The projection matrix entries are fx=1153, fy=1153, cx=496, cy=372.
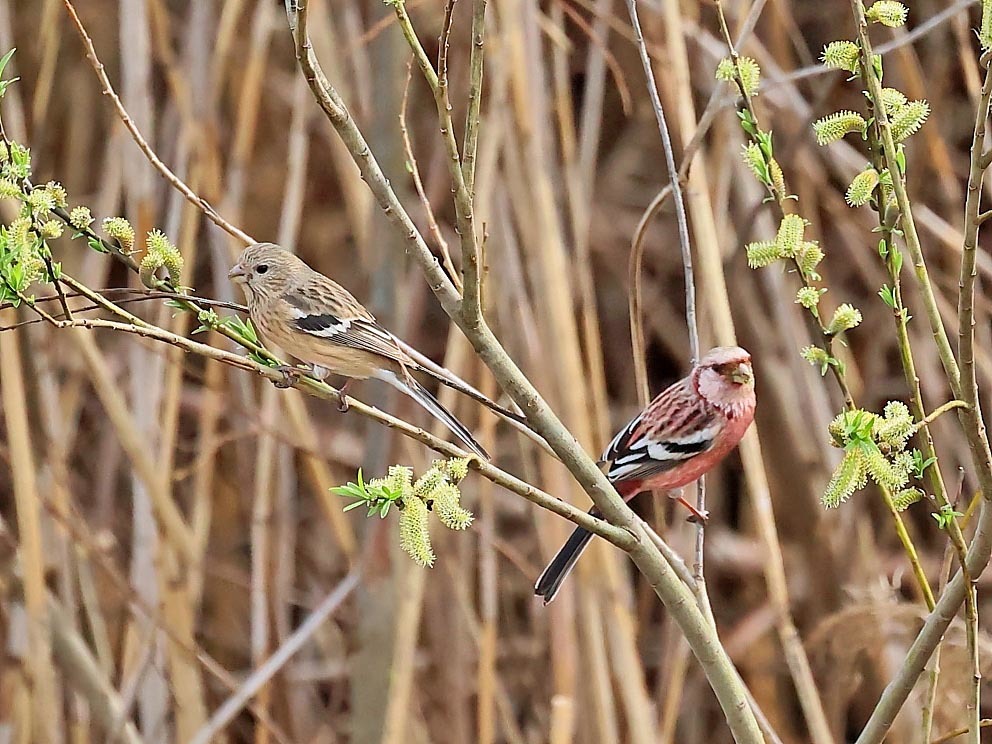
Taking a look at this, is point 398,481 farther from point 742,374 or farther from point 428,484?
point 742,374

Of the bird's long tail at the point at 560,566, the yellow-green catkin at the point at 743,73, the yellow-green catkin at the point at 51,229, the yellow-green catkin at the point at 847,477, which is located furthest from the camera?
the bird's long tail at the point at 560,566

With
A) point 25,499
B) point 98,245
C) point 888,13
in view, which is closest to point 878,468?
point 888,13

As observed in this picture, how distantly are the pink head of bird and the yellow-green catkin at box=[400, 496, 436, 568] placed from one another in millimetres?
611

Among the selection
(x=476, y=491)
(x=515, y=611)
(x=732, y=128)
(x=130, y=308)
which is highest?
(x=732, y=128)

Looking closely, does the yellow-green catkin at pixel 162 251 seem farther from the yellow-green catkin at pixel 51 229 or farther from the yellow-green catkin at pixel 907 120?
the yellow-green catkin at pixel 907 120

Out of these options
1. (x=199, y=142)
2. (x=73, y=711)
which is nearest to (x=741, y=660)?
(x=73, y=711)

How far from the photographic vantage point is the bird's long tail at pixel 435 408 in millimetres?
1229

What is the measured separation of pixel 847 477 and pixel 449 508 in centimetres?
25

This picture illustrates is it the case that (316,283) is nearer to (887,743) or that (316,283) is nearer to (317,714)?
(317,714)

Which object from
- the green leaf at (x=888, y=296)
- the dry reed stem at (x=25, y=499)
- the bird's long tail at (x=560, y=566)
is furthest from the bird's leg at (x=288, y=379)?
the dry reed stem at (x=25, y=499)

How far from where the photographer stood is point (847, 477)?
2.30 feet

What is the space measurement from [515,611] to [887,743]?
858 mm

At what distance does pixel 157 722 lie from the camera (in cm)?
200

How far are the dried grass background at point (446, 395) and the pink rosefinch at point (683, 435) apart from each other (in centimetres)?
19
